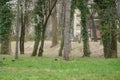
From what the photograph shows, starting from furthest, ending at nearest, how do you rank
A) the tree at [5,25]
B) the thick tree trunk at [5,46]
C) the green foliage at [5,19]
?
1. the thick tree trunk at [5,46]
2. the green foliage at [5,19]
3. the tree at [5,25]

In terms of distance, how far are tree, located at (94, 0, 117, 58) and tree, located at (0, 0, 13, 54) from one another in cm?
742

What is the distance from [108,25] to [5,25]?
9.11 metres

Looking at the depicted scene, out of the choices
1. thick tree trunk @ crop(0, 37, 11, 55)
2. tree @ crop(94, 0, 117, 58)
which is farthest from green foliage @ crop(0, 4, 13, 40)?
tree @ crop(94, 0, 117, 58)

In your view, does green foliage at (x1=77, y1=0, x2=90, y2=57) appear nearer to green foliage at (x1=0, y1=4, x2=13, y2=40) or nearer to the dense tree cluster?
the dense tree cluster

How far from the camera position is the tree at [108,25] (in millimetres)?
27359

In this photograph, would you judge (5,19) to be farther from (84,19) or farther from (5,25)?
(84,19)

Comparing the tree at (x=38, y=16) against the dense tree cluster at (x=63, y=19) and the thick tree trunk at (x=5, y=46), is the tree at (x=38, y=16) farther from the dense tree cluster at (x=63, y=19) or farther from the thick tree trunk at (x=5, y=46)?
the thick tree trunk at (x=5, y=46)

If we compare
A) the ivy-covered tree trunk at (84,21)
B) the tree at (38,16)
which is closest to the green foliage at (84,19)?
the ivy-covered tree trunk at (84,21)

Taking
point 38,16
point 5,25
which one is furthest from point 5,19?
point 38,16

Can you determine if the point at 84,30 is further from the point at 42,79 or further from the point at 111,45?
the point at 42,79

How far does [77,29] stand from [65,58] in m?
47.7

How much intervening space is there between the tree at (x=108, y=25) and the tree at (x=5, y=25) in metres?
7.42

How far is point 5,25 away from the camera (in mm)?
31094

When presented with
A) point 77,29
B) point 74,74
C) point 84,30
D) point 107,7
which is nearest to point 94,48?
point 84,30
